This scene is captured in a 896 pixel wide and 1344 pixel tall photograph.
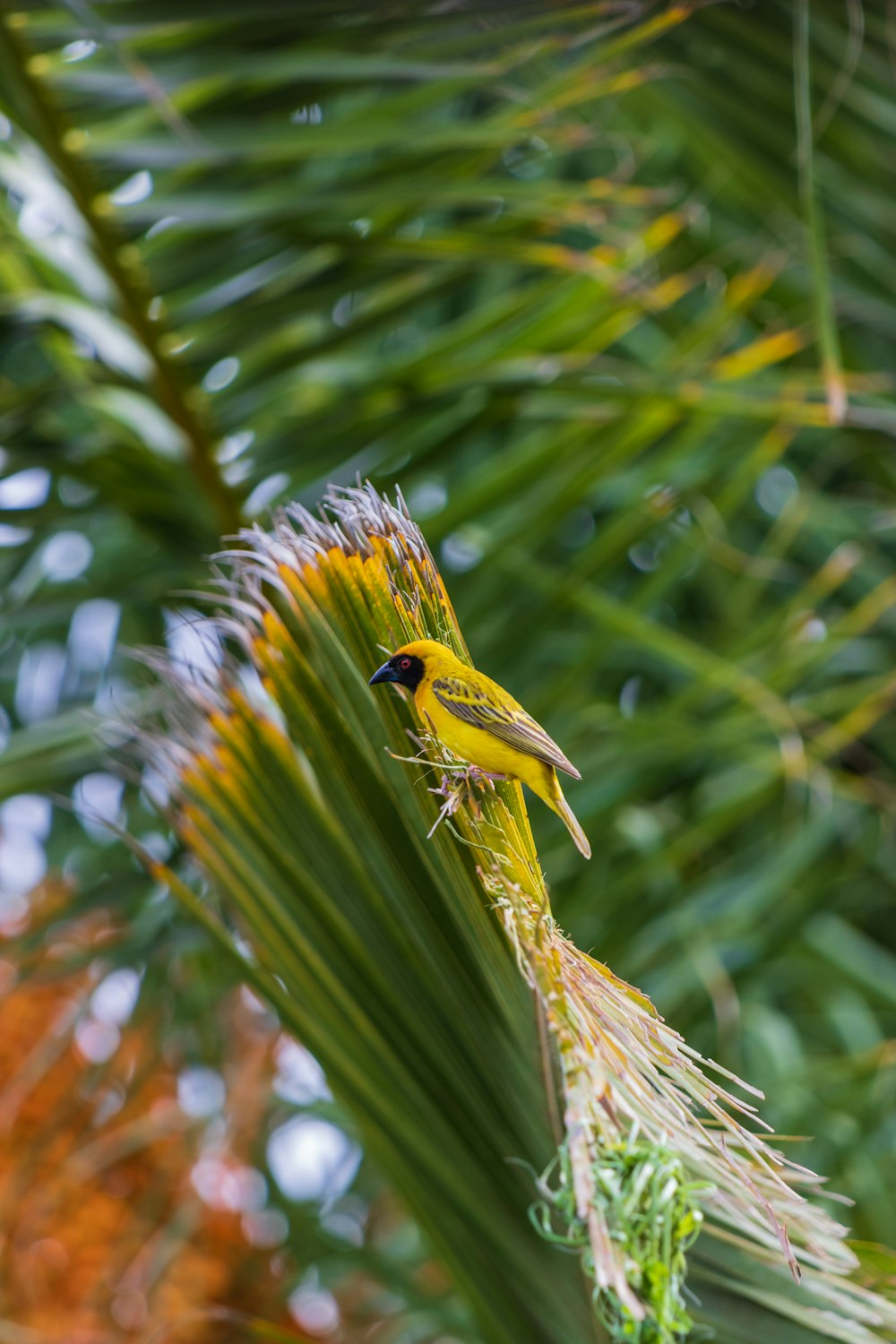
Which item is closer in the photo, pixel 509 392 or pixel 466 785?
pixel 466 785

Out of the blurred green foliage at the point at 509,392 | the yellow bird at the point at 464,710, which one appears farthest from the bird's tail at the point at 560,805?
the blurred green foliage at the point at 509,392

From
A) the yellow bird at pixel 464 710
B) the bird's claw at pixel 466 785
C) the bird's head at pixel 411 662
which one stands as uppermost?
Answer: the bird's head at pixel 411 662

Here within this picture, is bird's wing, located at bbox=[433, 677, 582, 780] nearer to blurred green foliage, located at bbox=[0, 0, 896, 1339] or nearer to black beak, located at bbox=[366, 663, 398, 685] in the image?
black beak, located at bbox=[366, 663, 398, 685]

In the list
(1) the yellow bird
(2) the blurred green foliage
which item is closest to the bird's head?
(1) the yellow bird

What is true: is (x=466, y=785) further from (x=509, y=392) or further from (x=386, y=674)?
(x=509, y=392)

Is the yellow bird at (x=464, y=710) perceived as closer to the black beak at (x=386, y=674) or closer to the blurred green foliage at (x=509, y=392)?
the black beak at (x=386, y=674)

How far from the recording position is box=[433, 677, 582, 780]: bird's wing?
332 millimetres

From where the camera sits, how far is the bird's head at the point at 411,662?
1.08 ft

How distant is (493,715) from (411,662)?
0.09 ft

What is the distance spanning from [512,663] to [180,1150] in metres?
0.87

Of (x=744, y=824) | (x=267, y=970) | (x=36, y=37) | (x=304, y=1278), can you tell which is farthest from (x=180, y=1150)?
(x=36, y=37)

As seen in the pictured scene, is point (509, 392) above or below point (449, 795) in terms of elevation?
below

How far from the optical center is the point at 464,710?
333 mm

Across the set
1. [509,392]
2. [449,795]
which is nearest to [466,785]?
[449,795]
